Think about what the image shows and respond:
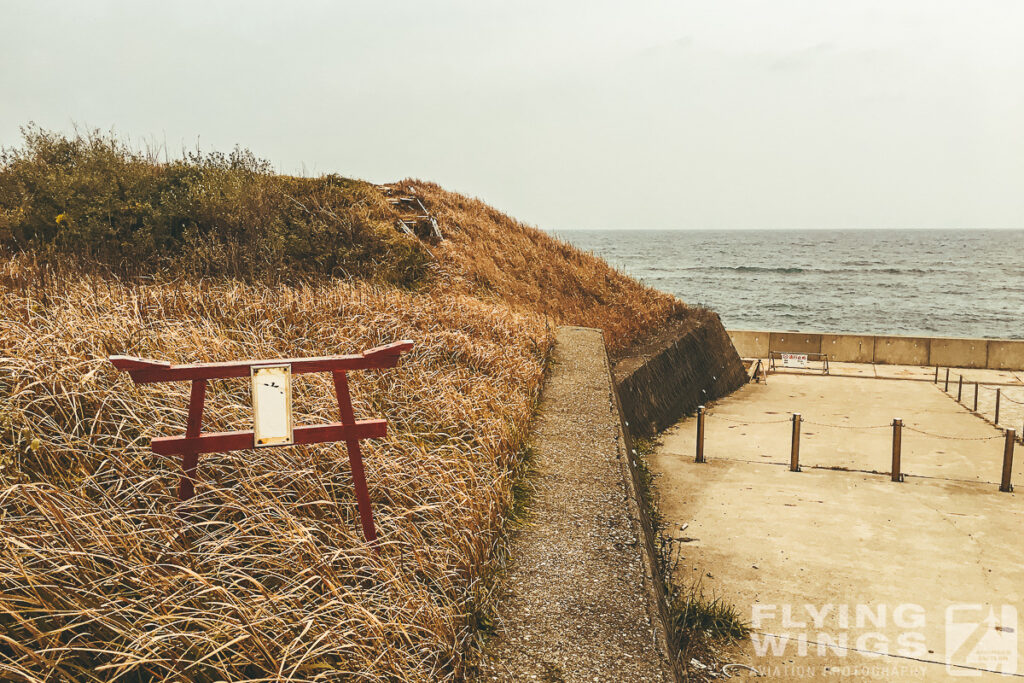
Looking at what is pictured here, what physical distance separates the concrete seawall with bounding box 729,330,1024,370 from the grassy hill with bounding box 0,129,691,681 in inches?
657

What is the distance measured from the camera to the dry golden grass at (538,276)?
11.8 meters

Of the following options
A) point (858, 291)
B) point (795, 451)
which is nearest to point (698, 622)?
point (795, 451)

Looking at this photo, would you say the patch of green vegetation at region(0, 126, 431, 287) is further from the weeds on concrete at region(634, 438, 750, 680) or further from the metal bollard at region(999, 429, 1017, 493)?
the metal bollard at region(999, 429, 1017, 493)

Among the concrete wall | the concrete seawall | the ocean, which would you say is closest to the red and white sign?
A: the concrete wall

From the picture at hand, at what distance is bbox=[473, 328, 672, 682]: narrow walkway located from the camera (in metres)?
2.88

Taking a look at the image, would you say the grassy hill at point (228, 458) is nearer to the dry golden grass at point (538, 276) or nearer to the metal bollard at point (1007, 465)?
the dry golden grass at point (538, 276)

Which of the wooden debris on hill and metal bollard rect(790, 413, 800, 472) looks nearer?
metal bollard rect(790, 413, 800, 472)

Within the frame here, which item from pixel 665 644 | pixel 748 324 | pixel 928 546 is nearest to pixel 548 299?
pixel 928 546

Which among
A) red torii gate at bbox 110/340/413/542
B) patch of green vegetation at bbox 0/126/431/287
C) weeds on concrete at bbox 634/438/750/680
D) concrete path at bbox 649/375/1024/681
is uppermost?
patch of green vegetation at bbox 0/126/431/287

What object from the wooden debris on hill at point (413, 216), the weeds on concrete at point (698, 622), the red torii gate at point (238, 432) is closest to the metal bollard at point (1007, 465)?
the weeds on concrete at point (698, 622)

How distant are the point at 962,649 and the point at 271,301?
6829 mm

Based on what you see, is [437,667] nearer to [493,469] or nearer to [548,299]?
[493,469]

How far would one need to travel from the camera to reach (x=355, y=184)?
1575 cm

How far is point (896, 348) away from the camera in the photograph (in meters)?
22.7
